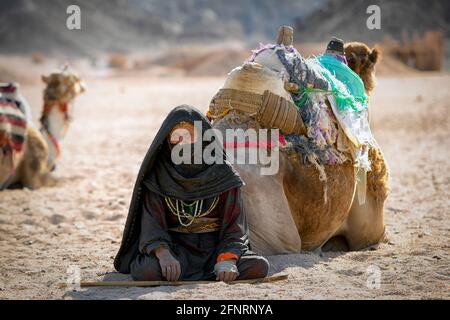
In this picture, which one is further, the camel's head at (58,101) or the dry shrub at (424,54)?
the dry shrub at (424,54)

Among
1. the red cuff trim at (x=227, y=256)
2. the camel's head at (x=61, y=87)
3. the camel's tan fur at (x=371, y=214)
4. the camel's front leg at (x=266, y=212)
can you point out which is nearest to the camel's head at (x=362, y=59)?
the camel's tan fur at (x=371, y=214)

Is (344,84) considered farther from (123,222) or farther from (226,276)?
(123,222)

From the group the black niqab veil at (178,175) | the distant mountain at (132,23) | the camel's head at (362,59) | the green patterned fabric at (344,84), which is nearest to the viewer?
the black niqab veil at (178,175)

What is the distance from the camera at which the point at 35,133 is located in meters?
9.18

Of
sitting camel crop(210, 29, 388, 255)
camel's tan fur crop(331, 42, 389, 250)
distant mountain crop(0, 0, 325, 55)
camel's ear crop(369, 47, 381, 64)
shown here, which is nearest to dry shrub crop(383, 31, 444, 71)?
camel's ear crop(369, 47, 381, 64)

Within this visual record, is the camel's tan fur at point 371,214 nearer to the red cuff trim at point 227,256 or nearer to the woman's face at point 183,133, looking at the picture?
the red cuff trim at point 227,256

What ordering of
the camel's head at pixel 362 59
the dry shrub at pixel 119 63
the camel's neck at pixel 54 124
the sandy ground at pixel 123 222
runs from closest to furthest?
the sandy ground at pixel 123 222 < the camel's head at pixel 362 59 < the camel's neck at pixel 54 124 < the dry shrub at pixel 119 63

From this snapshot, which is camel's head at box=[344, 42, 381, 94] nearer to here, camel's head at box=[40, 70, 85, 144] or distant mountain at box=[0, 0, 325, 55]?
camel's head at box=[40, 70, 85, 144]

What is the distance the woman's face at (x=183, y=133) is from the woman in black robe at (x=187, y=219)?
2 centimetres

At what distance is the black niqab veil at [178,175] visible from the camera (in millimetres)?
4570

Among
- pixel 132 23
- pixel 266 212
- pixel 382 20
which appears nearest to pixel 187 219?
pixel 266 212

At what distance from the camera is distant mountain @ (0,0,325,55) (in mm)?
73938

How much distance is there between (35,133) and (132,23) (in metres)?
84.8

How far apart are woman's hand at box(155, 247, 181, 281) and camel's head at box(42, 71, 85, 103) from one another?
223 inches
